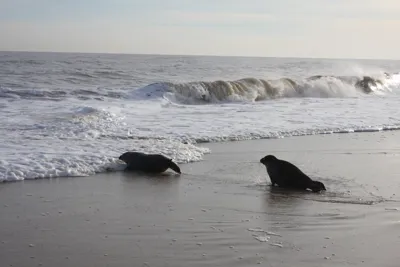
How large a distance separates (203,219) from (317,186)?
8.25 ft

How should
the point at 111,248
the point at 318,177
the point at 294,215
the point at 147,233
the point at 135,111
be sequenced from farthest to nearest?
1. the point at 135,111
2. the point at 318,177
3. the point at 294,215
4. the point at 147,233
5. the point at 111,248

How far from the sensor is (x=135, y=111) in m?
21.0

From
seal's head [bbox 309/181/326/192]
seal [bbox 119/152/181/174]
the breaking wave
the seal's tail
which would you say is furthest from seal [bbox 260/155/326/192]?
the breaking wave

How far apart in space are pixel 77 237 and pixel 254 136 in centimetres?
929

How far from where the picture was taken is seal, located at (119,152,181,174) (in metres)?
10.4

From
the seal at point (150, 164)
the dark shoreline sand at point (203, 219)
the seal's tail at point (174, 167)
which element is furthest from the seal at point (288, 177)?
the seal at point (150, 164)

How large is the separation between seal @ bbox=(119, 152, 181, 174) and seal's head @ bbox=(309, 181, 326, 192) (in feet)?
7.89

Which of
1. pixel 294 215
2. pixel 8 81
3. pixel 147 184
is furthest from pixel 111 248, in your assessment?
pixel 8 81

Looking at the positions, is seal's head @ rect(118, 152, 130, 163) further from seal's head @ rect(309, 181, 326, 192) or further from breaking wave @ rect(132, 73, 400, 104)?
breaking wave @ rect(132, 73, 400, 104)

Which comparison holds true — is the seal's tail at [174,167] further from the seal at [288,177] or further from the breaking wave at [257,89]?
the breaking wave at [257,89]

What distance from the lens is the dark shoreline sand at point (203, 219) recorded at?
5684 mm

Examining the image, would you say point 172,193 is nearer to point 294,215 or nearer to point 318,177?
point 294,215

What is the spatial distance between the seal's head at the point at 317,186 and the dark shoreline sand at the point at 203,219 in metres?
0.16

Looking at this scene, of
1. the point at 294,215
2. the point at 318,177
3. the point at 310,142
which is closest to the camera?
the point at 294,215
